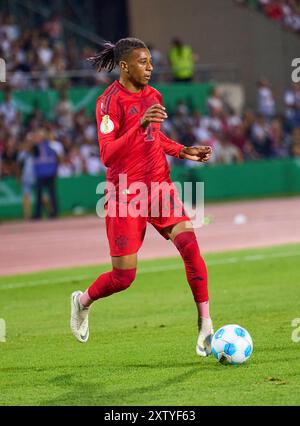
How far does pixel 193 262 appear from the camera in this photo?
9336 mm

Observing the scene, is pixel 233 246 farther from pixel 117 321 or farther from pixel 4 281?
pixel 117 321

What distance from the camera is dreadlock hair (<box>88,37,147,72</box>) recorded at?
9375 millimetres

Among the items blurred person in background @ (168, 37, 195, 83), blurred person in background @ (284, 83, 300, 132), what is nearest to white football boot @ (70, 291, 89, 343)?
blurred person in background @ (168, 37, 195, 83)

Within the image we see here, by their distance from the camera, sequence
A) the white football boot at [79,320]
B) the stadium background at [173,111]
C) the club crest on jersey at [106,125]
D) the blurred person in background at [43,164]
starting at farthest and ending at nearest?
1. the blurred person in background at [43,164]
2. the stadium background at [173,111]
3. the white football boot at [79,320]
4. the club crest on jersey at [106,125]

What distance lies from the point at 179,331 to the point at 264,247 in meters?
8.89

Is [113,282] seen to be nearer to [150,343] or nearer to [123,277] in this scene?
[123,277]

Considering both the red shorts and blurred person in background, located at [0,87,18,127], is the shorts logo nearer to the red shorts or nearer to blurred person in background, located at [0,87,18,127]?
the red shorts

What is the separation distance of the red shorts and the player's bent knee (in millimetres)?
156

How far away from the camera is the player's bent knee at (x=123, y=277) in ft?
31.1

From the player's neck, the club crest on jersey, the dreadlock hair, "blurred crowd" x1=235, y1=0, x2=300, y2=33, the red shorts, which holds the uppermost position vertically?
"blurred crowd" x1=235, y1=0, x2=300, y2=33

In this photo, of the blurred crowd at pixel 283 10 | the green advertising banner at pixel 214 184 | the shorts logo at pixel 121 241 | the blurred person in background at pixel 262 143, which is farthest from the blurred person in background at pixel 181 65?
the shorts logo at pixel 121 241

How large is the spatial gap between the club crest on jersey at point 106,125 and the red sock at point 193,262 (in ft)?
3.46

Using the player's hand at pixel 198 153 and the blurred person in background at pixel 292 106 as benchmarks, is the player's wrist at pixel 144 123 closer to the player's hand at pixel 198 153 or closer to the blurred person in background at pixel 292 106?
the player's hand at pixel 198 153
